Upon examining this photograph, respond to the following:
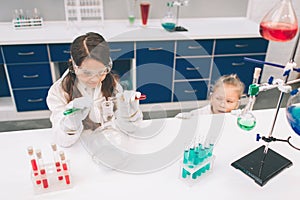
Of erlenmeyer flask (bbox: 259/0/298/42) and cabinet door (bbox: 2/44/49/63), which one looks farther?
cabinet door (bbox: 2/44/49/63)

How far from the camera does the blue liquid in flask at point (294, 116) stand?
105 cm

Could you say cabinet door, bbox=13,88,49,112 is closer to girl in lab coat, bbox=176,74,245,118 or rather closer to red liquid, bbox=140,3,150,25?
red liquid, bbox=140,3,150,25

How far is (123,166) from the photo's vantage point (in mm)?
1220

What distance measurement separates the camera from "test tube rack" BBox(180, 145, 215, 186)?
115 cm

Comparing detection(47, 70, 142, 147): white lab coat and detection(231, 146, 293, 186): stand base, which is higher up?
detection(47, 70, 142, 147): white lab coat

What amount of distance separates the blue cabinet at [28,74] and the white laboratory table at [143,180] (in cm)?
147

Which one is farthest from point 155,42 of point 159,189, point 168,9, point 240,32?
point 159,189

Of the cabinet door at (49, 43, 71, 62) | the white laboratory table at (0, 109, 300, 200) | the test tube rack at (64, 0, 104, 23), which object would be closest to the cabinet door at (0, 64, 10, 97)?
the cabinet door at (49, 43, 71, 62)

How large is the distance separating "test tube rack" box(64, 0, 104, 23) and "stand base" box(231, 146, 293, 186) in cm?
225

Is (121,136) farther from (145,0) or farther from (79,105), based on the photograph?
(145,0)

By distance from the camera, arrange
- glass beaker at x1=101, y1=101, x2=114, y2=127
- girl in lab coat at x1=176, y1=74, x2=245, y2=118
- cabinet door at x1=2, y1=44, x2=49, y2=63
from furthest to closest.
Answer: cabinet door at x1=2, y1=44, x2=49, y2=63, girl in lab coat at x1=176, y1=74, x2=245, y2=118, glass beaker at x1=101, y1=101, x2=114, y2=127

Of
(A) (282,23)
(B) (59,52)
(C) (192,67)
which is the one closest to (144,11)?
(C) (192,67)

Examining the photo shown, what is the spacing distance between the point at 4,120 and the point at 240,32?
2519mm

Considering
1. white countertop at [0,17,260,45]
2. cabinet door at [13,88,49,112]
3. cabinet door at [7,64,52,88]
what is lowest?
cabinet door at [13,88,49,112]
